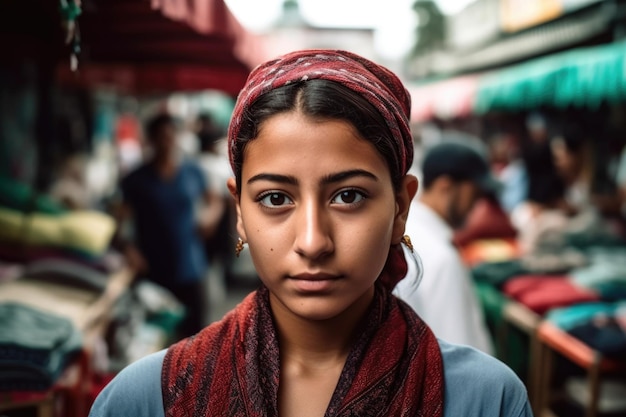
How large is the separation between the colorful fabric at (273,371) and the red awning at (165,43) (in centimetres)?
109

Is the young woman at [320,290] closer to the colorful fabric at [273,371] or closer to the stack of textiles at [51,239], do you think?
the colorful fabric at [273,371]

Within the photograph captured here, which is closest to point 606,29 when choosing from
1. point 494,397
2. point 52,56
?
point 52,56

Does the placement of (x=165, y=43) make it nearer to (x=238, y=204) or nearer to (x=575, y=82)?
(x=238, y=204)

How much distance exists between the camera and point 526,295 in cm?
449

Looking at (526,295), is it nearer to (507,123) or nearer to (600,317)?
(600,317)

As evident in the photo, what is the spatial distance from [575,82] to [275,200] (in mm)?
4912

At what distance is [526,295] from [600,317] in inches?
30.2

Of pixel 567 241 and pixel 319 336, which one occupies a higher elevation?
pixel 567 241

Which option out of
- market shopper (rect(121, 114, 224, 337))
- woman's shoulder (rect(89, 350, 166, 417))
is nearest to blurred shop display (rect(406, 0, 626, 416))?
market shopper (rect(121, 114, 224, 337))

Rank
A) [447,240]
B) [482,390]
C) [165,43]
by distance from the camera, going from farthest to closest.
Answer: [165,43] < [447,240] < [482,390]

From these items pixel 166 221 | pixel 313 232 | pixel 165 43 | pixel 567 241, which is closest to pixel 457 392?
pixel 313 232

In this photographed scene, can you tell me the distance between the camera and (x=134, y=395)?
1.19 m

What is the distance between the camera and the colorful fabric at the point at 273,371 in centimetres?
115

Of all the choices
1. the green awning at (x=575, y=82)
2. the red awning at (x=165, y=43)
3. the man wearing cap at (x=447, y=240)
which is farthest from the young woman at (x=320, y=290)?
the green awning at (x=575, y=82)
